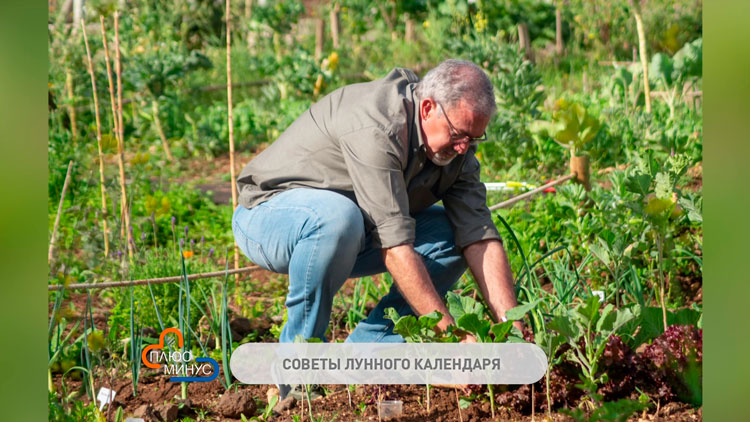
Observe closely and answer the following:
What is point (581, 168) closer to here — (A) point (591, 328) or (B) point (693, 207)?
(B) point (693, 207)

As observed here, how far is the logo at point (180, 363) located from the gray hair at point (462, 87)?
39.5 inches

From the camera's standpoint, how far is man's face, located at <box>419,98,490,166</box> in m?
2.32

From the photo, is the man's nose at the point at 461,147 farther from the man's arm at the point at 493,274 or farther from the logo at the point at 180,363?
the logo at the point at 180,363

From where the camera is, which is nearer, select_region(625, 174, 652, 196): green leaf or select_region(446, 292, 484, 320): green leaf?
select_region(446, 292, 484, 320): green leaf

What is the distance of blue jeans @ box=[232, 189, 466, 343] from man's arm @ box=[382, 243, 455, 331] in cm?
16

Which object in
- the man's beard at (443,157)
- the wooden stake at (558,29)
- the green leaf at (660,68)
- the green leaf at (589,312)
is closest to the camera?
the green leaf at (589,312)

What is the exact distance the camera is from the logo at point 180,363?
2.27m

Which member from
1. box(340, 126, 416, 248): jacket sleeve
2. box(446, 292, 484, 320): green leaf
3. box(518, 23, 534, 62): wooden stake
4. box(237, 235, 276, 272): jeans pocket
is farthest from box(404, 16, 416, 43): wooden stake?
box(446, 292, 484, 320): green leaf

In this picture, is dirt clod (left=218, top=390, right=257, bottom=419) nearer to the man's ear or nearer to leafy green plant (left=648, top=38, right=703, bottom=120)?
the man's ear

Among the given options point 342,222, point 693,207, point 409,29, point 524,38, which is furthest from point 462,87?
point 409,29

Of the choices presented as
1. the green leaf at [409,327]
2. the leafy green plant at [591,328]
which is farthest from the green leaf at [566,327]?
the green leaf at [409,327]

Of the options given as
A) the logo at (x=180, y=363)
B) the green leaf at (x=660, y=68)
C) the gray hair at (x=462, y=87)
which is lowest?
the logo at (x=180, y=363)
